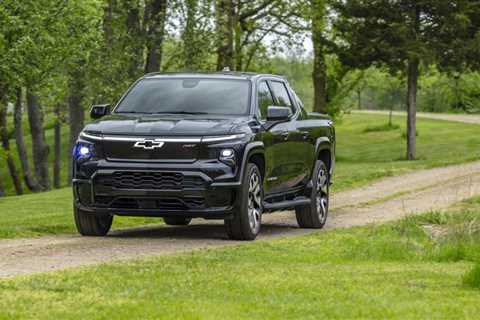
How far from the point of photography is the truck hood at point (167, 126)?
1342 cm

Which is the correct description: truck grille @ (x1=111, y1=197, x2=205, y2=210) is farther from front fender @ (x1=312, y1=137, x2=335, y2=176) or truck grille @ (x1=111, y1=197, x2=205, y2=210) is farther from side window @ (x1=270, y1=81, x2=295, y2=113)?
front fender @ (x1=312, y1=137, x2=335, y2=176)

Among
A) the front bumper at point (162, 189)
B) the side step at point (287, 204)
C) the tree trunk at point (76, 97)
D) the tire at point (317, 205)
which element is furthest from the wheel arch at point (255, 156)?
the tree trunk at point (76, 97)

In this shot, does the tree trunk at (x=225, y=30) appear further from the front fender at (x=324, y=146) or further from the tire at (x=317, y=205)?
the tire at (x=317, y=205)

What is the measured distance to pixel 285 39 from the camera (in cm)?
5309

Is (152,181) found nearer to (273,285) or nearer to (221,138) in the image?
(221,138)

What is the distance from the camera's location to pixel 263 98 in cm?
1509

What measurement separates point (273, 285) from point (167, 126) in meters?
4.61

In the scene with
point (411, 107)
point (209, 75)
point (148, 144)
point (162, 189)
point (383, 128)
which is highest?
point (209, 75)

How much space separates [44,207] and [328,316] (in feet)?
54.2

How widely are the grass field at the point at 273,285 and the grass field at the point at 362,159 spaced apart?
486cm

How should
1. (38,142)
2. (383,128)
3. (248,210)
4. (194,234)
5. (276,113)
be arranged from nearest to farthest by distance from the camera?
(248,210) → (276,113) → (194,234) → (38,142) → (383,128)

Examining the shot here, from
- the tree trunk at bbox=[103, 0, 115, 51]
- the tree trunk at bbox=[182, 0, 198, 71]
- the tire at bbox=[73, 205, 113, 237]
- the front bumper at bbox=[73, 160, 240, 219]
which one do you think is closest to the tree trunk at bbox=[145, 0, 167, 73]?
the tree trunk at bbox=[182, 0, 198, 71]

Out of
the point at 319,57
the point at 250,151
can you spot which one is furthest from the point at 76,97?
the point at 250,151

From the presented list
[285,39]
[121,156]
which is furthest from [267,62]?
[121,156]
